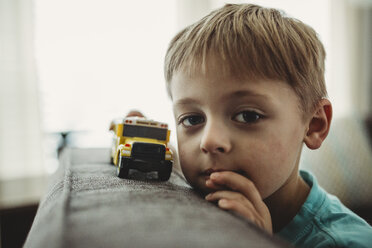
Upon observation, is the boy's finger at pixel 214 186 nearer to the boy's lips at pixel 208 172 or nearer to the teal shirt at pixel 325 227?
the boy's lips at pixel 208 172

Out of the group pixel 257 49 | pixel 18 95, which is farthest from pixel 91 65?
pixel 257 49

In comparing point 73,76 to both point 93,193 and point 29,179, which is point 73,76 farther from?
point 93,193

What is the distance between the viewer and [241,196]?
0.63 m

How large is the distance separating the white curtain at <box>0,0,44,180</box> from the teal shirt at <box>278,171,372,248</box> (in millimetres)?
2000

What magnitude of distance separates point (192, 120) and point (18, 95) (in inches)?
72.3

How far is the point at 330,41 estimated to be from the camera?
3127 mm

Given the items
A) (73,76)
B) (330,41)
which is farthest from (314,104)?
(330,41)

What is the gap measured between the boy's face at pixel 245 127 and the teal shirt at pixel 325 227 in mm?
133

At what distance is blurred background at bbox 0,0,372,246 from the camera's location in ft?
7.16

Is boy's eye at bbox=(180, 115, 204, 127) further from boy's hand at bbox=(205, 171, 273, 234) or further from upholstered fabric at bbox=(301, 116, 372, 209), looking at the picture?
upholstered fabric at bbox=(301, 116, 372, 209)

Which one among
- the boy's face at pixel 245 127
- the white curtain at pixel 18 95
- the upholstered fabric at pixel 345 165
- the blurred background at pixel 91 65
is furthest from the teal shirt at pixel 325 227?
the white curtain at pixel 18 95

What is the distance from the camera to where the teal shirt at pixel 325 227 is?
2.19 feet

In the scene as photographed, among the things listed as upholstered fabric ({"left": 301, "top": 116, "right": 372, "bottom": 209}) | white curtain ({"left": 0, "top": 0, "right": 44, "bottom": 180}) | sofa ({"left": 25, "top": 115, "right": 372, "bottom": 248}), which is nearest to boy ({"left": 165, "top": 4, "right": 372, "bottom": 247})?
sofa ({"left": 25, "top": 115, "right": 372, "bottom": 248})

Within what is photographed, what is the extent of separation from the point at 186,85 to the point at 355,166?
4.09 feet
